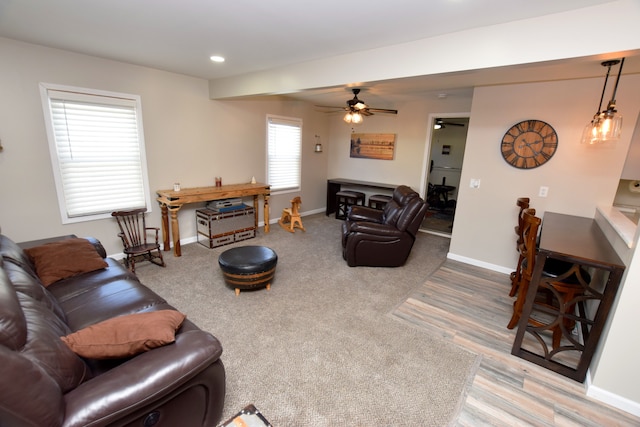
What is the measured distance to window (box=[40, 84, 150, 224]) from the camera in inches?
123

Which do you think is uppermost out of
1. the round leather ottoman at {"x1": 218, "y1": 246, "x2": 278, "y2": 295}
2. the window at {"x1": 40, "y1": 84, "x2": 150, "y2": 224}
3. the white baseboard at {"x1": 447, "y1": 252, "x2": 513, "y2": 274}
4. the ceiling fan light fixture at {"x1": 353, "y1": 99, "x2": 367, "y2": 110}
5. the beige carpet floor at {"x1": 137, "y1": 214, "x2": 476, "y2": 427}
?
the ceiling fan light fixture at {"x1": 353, "y1": 99, "x2": 367, "y2": 110}

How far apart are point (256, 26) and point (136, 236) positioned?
10.0ft

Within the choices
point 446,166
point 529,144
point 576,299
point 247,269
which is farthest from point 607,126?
point 446,166

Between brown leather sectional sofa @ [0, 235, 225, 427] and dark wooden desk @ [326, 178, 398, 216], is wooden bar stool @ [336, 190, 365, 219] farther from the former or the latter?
brown leather sectional sofa @ [0, 235, 225, 427]

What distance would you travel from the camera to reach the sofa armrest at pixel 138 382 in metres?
1.06

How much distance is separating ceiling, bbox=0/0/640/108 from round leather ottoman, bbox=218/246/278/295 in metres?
2.06

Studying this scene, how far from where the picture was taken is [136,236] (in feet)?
12.5

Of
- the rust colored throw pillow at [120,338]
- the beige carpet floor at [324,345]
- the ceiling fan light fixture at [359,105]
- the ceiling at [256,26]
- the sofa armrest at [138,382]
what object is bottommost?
the beige carpet floor at [324,345]

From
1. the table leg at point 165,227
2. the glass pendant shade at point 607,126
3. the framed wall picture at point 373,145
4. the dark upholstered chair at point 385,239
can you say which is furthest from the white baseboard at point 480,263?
the table leg at point 165,227

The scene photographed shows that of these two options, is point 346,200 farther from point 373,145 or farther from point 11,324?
point 11,324

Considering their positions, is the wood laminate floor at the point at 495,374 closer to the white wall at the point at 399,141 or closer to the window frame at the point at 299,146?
the white wall at the point at 399,141

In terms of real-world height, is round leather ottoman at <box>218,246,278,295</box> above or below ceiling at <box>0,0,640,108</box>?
below

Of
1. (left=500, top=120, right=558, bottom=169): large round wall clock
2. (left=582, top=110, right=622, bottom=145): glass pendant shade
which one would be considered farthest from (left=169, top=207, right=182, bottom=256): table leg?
(left=582, top=110, right=622, bottom=145): glass pendant shade

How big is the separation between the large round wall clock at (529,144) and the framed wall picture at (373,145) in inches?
98.0
